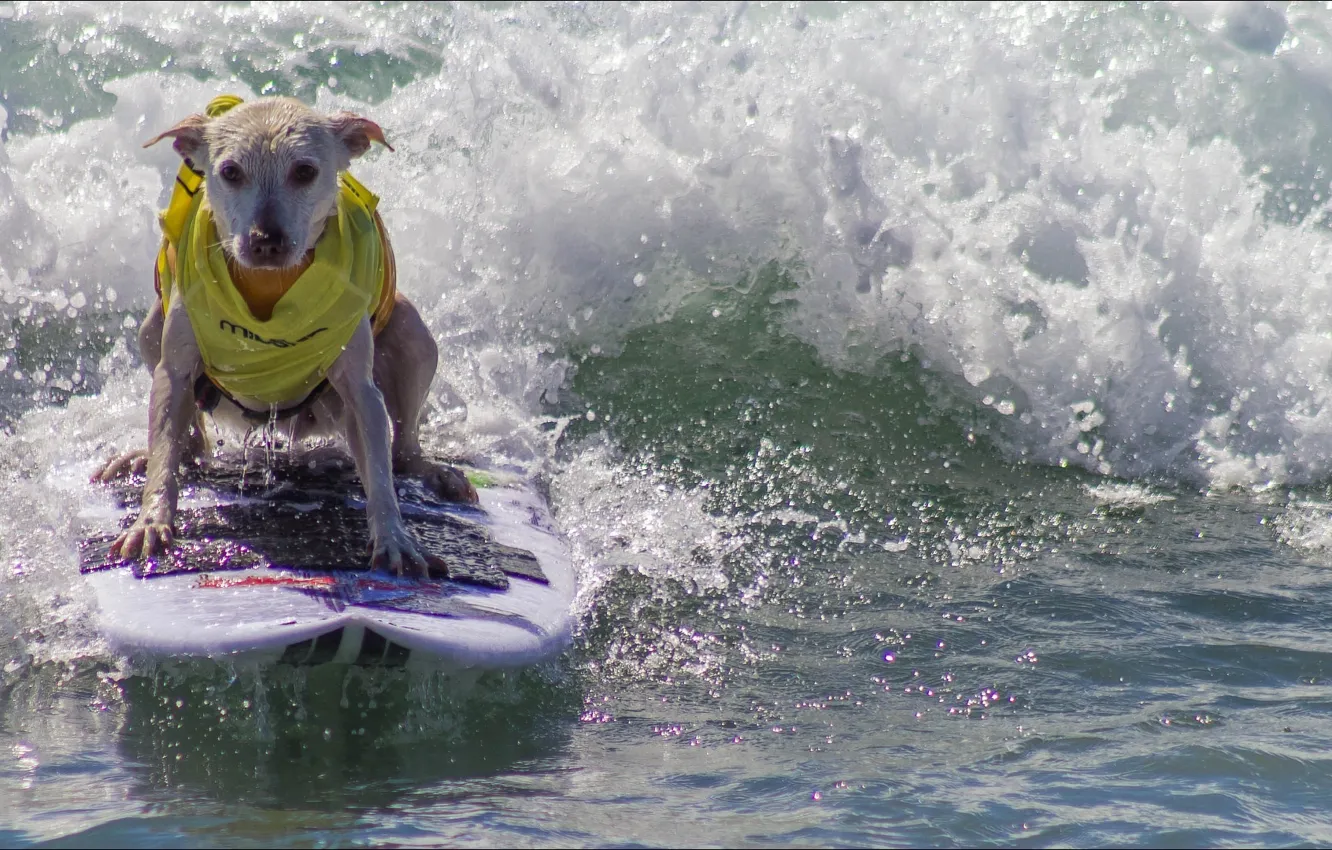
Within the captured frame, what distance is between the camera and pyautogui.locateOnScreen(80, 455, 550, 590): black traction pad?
4371mm

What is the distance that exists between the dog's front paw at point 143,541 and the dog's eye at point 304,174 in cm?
125

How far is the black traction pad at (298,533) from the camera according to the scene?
437 centimetres

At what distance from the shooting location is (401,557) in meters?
4.45

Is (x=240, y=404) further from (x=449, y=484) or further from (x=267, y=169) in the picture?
(x=267, y=169)

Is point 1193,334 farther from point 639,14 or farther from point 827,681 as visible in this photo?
point 639,14

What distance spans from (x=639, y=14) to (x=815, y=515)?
20.4 ft

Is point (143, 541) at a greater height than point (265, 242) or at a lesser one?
lesser

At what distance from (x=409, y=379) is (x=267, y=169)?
59.0 inches

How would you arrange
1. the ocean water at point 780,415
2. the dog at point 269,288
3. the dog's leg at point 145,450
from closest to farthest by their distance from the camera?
the ocean water at point 780,415, the dog at point 269,288, the dog's leg at point 145,450

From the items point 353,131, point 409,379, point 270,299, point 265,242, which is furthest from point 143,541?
point 353,131

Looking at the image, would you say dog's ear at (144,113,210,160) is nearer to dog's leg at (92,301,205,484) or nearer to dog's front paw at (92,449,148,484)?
dog's leg at (92,301,205,484)

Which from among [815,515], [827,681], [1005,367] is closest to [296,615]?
[827,681]

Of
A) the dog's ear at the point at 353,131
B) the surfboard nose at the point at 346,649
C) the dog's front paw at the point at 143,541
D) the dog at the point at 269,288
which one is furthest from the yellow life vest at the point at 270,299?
the surfboard nose at the point at 346,649

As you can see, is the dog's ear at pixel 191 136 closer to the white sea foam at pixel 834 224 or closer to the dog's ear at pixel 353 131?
the dog's ear at pixel 353 131
